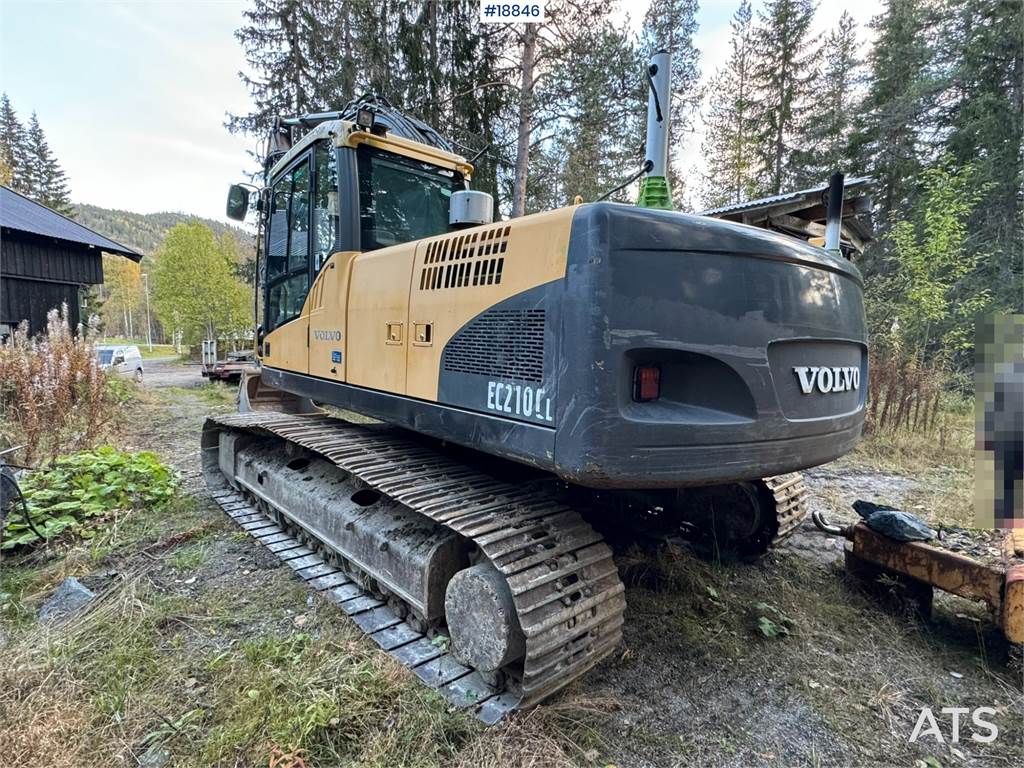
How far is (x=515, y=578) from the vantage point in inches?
76.6

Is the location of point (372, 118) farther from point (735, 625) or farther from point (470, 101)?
point (470, 101)

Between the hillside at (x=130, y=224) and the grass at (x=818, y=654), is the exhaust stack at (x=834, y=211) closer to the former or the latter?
the grass at (x=818, y=654)

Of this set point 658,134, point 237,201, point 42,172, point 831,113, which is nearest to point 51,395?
point 237,201

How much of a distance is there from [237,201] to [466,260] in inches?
116

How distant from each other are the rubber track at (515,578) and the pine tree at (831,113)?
18.5m

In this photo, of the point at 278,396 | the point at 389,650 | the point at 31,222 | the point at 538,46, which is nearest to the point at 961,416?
the point at 389,650

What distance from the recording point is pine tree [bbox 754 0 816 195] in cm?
1791

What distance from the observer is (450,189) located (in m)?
3.82

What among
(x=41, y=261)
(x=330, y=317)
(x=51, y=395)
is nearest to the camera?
(x=330, y=317)

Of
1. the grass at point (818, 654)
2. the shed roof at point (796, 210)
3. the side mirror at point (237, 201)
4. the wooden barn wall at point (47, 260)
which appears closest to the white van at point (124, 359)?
the wooden barn wall at point (47, 260)

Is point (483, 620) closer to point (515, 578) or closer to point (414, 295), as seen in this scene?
point (515, 578)

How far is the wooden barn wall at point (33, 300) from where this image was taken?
13562 mm

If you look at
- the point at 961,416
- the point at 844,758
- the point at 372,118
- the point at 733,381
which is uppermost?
the point at 372,118

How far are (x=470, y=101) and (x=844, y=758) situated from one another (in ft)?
38.7
